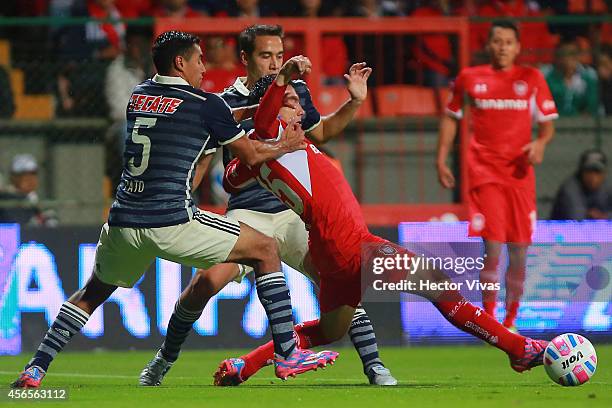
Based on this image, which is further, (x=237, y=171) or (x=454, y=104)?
(x=454, y=104)

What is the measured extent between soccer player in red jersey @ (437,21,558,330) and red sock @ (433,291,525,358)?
3.85 m

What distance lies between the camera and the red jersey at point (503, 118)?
37.8ft

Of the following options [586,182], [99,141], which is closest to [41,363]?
[99,141]

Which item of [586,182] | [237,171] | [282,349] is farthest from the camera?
[586,182]

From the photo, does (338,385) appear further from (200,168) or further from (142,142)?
(142,142)

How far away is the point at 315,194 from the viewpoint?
7.62 metres

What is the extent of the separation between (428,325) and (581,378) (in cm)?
467

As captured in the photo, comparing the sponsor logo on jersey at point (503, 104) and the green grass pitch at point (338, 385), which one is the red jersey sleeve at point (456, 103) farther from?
the green grass pitch at point (338, 385)

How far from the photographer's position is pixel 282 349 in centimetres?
743

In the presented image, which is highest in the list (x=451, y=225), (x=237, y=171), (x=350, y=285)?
(x=237, y=171)

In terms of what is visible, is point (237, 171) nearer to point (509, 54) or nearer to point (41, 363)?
point (41, 363)

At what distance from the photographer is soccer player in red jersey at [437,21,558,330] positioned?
37.6 feet

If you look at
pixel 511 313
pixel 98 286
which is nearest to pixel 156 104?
pixel 98 286

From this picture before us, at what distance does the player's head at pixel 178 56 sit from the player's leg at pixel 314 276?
1327 mm
